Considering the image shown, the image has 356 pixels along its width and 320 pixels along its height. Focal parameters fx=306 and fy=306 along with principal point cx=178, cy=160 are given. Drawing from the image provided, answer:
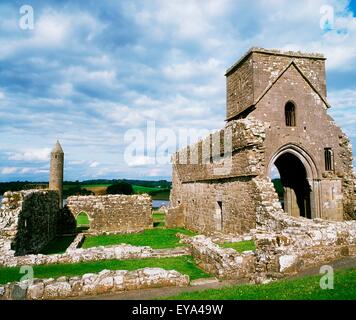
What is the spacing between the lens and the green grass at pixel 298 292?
488cm

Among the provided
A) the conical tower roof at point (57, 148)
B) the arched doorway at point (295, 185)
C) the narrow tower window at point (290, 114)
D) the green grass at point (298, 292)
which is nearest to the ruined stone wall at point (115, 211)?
the conical tower roof at point (57, 148)

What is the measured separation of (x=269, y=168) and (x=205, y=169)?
3.89 m

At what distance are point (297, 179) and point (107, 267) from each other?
551 inches

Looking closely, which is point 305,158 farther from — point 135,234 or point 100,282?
point 100,282

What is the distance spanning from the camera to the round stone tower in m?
24.4

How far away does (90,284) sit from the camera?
688 centimetres

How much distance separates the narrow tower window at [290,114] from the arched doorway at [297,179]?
60.9 inches

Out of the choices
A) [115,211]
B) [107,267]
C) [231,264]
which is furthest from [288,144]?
[115,211]

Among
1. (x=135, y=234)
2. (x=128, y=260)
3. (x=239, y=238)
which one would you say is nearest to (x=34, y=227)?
(x=128, y=260)

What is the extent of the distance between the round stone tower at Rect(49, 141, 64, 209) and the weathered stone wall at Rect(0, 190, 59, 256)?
7.79m

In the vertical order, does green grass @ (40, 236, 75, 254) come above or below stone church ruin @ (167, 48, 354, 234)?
below

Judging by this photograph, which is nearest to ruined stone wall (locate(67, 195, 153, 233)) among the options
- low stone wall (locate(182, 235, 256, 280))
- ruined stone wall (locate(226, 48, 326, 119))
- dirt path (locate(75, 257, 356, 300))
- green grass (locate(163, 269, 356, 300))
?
ruined stone wall (locate(226, 48, 326, 119))

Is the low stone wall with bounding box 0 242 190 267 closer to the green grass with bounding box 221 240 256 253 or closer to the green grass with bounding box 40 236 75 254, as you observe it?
the green grass with bounding box 221 240 256 253

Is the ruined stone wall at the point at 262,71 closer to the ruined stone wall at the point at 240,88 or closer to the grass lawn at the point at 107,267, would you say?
the ruined stone wall at the point at 240,88
